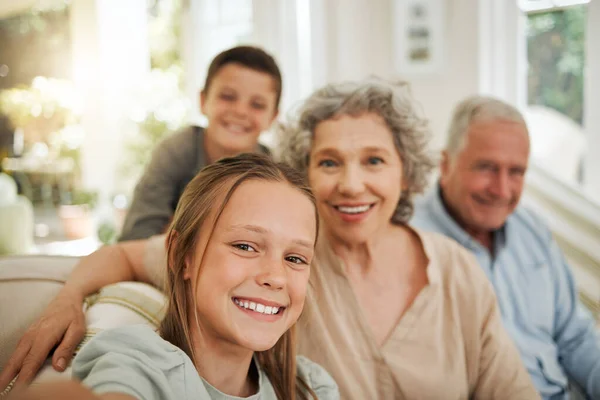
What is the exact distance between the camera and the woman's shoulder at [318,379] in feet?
3.96

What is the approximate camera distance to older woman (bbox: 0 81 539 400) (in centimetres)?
138

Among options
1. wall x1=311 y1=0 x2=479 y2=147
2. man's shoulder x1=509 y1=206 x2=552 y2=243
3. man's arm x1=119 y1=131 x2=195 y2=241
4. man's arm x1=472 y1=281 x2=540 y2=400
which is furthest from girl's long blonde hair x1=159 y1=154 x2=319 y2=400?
wall x1=311 y1=0 x2=479 y2=147

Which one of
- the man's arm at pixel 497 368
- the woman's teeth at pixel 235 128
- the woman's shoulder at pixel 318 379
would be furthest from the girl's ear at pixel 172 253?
the woman's teeth at pixel 235 128

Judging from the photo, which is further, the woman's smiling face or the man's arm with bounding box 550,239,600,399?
the man's arm with bounding box 550,239,600,399

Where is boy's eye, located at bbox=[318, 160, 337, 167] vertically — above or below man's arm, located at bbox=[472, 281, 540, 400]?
above

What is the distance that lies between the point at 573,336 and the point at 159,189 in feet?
4.84

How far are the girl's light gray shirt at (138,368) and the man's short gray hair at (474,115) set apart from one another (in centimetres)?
136

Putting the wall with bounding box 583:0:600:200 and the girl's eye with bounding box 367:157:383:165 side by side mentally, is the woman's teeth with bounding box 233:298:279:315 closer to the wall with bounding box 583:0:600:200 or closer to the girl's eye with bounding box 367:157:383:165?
the girl's eye with bounding box 367:157:383:165

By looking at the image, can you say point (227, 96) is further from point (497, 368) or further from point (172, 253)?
point (497, 368)

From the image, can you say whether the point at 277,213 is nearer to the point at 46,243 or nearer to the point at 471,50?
the point at 471,50

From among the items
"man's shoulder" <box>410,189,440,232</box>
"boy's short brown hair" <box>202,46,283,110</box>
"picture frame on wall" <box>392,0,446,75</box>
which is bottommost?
"man's shoulder" <box>410,189,440,232</box>

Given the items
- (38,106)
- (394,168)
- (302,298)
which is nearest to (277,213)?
(302,298)

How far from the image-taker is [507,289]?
1913mm

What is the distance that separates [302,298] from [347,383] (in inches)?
15.1
